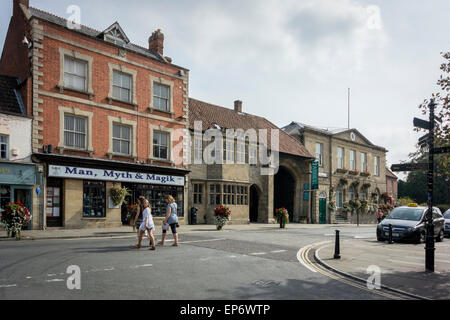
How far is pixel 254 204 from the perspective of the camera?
33.2 m

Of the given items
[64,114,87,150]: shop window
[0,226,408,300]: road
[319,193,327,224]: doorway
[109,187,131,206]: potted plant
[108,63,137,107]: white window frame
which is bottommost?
[319,193,327,224]: doorway

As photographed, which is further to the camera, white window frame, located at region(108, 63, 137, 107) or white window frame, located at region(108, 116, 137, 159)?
white window frame, located at region(108, 63, 137, 107)

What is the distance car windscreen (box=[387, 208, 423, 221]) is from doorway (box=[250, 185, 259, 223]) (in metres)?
15.4

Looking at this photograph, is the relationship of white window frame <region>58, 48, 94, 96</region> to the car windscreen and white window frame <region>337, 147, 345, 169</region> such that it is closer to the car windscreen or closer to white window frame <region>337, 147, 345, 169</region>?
the car windscreen

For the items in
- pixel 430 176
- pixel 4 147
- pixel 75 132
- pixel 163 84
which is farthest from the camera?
pixel 163 84

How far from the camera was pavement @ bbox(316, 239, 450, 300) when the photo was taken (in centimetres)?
777

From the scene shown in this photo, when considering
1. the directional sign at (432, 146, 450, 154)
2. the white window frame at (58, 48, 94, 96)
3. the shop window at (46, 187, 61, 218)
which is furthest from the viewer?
the white window frame at (58, 48, 94, 96)

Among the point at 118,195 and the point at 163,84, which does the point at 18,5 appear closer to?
the point at 163,84

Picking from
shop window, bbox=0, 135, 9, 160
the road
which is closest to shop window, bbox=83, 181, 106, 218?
shop window, bbox=0, 135, 9, 160

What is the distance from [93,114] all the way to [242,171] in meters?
12.2

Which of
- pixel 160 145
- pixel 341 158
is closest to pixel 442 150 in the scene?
pixel 160 145

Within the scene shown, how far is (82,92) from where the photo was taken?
20750 mm

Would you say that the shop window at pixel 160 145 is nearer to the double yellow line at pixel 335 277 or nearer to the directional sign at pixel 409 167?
the double yellow line at pixel 335 277
